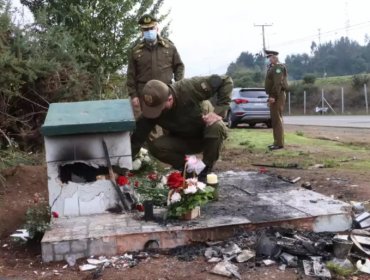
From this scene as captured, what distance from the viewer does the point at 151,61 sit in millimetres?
6238

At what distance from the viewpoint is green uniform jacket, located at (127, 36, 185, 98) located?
20.5 feet

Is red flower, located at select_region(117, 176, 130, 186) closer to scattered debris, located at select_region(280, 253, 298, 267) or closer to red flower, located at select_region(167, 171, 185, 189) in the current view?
red flower, located at select_region(167, 171, 185, 189)

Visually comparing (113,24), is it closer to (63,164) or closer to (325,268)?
(63,164)

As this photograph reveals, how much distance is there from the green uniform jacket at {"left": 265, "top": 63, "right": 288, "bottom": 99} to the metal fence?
25.9 meters

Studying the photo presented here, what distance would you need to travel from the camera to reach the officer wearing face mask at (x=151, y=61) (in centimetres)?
620

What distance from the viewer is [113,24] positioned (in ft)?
35.0

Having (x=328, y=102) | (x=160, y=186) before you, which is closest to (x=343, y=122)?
(x=160, y=186)

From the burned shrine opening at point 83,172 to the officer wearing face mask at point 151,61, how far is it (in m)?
1.80

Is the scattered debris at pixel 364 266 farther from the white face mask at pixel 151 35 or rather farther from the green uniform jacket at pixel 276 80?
the green uniform jacket at pixel 276 80

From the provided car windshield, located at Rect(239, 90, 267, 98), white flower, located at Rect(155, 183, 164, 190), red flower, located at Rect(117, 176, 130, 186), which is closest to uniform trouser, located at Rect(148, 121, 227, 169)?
white flower, located at Rect(155, 183, 164, 190)

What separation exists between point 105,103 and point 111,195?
0.93m

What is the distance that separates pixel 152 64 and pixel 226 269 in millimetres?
3518

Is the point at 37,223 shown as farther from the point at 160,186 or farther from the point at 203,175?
the point at 203,175

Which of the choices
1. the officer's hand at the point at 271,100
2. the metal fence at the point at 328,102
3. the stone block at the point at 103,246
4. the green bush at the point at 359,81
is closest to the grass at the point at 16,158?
the stone block at the point at 103,246
